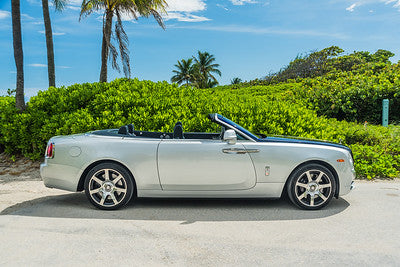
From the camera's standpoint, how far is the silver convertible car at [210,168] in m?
5.18

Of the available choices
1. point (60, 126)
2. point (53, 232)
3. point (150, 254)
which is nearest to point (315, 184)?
point (150, 254)

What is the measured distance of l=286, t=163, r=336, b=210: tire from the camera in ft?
17.2

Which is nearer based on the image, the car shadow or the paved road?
the paved road

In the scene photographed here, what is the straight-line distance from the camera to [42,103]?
9.86m

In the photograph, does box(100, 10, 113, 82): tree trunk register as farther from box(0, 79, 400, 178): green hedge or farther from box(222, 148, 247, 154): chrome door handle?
box(222, 148, 247, 154): chrome door handle

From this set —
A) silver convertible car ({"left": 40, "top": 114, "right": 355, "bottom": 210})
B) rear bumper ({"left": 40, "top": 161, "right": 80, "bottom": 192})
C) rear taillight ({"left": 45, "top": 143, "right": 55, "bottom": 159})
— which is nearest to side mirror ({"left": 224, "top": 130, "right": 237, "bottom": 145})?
silver convertible car ({"left": 40, "top": 114, "right": 355, "bottom": 210})

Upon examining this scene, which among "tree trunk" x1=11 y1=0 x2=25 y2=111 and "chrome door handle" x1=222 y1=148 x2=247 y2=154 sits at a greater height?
"tree trunk" x1=11 y1=0 x2=25 y2=111

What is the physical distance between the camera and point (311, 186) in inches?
208

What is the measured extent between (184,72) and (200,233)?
172 feet

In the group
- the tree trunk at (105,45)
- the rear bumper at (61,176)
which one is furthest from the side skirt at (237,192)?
the tree trunk at (105,45)

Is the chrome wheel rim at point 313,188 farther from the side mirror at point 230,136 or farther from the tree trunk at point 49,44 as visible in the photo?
the tree trunk at point 49,44

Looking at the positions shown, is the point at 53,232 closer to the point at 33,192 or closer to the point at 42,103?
the point at 33,192

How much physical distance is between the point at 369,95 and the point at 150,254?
12535 mm

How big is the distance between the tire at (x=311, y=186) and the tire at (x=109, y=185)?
7.42 ft
